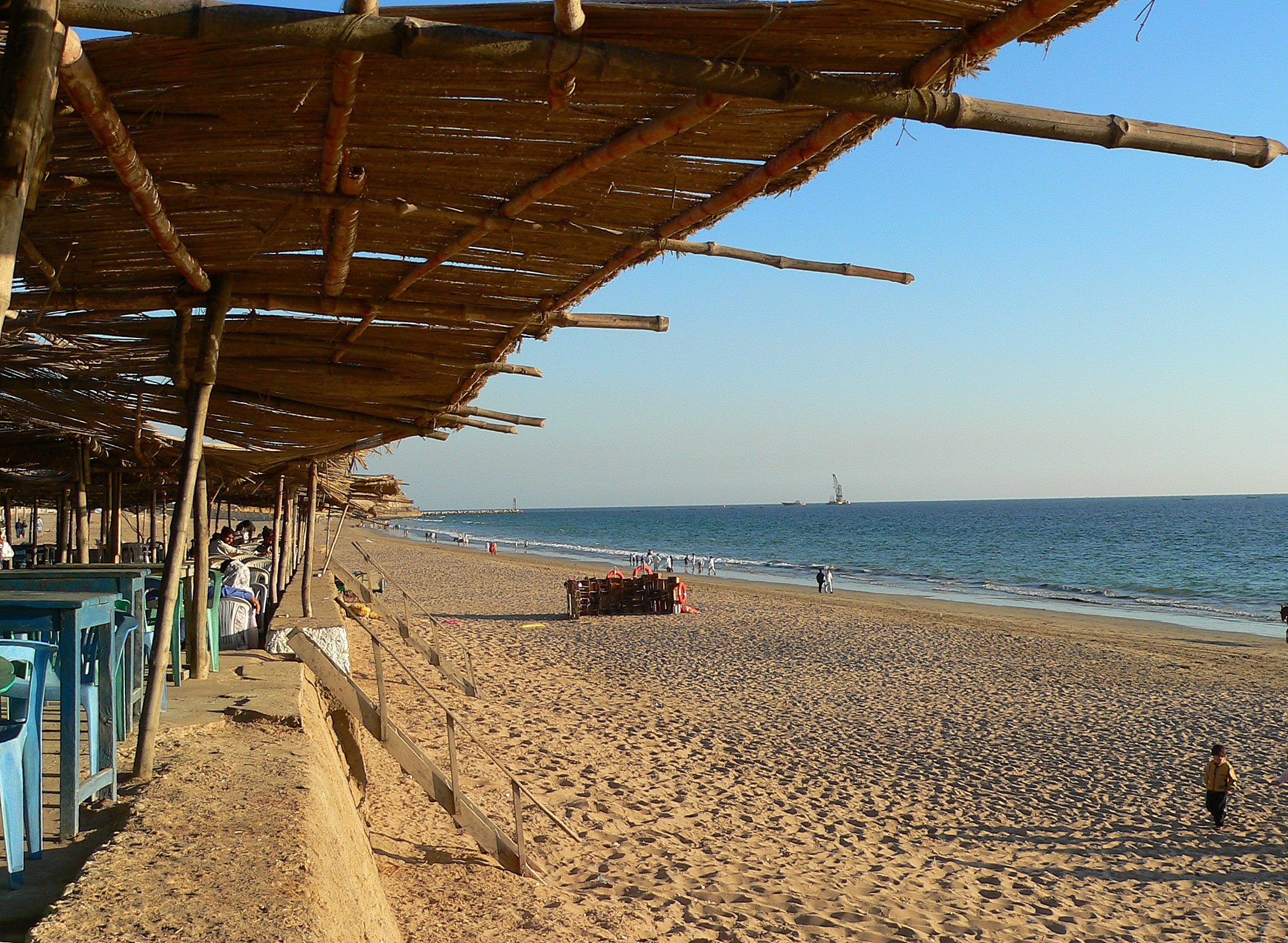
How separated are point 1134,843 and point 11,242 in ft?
23.5

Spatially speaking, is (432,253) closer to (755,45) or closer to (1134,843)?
(755,45)

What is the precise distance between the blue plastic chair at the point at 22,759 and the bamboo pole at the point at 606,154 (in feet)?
5.35

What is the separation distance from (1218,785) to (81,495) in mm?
9299

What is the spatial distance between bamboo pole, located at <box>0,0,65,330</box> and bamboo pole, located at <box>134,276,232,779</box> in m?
1.77

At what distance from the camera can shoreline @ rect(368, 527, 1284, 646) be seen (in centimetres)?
2069

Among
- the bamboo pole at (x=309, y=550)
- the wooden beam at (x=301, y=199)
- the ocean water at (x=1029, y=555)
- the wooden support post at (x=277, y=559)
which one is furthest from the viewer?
the ocean water at (x=1029, y=555)

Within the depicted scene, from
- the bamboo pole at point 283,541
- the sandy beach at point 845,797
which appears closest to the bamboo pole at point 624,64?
the sandy beach at point 845,797

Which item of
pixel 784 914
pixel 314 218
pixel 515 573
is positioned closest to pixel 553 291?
pixel 314 218

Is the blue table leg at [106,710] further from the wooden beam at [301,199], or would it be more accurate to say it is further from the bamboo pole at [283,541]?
the bamboo pole at [283,541]

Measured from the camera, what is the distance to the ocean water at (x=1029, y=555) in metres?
28.0

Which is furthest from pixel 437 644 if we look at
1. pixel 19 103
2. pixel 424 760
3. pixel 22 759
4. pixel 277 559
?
pixel 19 103

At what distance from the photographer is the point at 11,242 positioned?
1.54 m

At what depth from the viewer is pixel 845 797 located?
7.07m

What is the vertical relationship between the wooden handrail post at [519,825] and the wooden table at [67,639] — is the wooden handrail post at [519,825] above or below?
below
